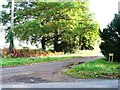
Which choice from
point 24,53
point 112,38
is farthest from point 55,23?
point 112,38

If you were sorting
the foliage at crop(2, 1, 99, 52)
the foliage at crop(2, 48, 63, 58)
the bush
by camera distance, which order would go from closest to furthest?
the bush, the foliage at crop(2, 48, 63, 58), the foliage at crop(2, 1, 99, 52)

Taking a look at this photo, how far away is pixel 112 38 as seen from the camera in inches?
→ 478

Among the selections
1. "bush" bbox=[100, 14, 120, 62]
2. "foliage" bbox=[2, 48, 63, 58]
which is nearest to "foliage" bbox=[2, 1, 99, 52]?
"foliage" bbox=[2, 48, 63, 58]

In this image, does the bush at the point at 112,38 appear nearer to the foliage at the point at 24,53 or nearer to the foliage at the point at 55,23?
the foliage at the point at 55,23

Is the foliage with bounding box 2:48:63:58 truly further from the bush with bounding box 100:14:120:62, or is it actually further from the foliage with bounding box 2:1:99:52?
the bush with bounding box 100:14:120:62

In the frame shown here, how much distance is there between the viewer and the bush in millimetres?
11883

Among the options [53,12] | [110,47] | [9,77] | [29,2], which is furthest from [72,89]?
[29,2]

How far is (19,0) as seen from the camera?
18594mm

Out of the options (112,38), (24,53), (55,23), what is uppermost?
(55,23)

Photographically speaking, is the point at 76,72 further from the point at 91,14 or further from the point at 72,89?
the point at 91,14

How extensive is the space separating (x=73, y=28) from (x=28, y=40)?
9.61ft

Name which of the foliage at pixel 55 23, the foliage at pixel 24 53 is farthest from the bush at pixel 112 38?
the foliage at pixel 24 53

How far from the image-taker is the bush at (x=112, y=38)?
1188 cm

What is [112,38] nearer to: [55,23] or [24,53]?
[55,23]
